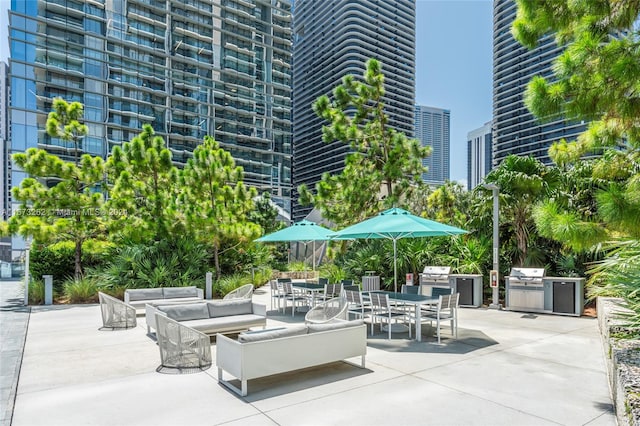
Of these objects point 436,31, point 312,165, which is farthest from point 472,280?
point 312,165

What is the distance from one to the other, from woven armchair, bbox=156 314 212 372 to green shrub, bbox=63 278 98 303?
8.65 metres

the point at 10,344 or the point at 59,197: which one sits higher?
the point at 59,197

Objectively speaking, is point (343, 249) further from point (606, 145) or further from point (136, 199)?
point (606, 145)

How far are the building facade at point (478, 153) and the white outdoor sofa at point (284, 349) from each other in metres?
83.6

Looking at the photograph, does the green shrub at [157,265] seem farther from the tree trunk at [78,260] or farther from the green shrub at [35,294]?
the green shrub at [35,294]

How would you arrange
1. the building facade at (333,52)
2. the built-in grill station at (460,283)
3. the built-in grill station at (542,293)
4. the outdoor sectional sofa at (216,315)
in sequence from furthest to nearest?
the building facade at (333,52), the built-in grill station at (460,283), the built-in grill station at (542,293), the outdoor sectional sofa at (216,315)

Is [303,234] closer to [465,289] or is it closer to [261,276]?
[465,289]

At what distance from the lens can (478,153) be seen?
9138 centimetres

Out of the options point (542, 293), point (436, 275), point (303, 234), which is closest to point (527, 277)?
point (542, 293)

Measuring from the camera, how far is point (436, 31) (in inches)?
1129

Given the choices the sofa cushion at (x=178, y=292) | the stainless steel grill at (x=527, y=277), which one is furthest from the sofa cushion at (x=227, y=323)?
the stainless steel grill at (x=527, y=277)

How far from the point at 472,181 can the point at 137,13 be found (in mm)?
70117

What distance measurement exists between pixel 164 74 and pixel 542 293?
67434mm

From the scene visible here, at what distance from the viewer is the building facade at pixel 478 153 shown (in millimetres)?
86137
